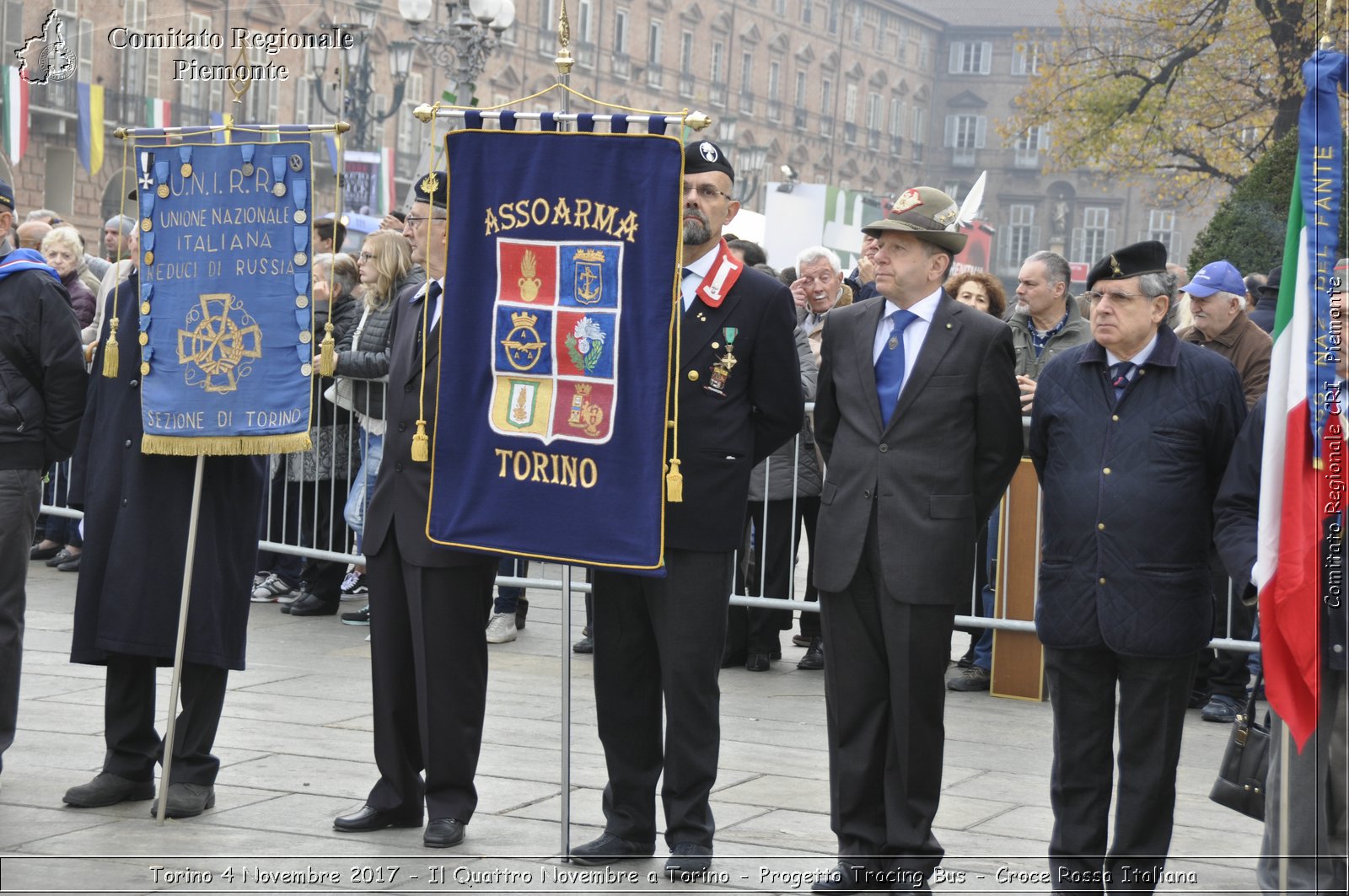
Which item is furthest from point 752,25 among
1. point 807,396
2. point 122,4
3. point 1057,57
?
point 807,396

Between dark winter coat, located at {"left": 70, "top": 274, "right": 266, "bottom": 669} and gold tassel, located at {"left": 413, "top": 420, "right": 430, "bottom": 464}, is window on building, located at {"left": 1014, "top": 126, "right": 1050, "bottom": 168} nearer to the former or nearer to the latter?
dark winter coat, located at {"left": 70, "top": 274, "right": 266, "bottom": 669}

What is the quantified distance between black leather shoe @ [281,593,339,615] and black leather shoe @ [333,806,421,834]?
15.2 ft

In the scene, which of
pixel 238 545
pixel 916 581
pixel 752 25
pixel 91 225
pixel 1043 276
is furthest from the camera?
pixel 752 25

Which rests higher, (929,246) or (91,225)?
(91,225)

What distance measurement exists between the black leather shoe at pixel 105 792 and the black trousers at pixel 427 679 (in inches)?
34.2

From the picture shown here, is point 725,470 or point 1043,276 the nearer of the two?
point 725,470

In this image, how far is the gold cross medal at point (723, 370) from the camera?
5.46 meters

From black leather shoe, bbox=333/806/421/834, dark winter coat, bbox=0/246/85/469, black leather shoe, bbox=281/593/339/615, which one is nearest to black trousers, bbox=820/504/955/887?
black leather shoe, bbox=333/806/421/834

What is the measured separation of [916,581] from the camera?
5.18 metres

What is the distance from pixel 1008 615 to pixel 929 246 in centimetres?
364

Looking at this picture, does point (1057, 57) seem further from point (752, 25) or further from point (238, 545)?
point (752, 25)

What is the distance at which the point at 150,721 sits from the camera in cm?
602

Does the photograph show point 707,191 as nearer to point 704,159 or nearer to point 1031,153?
point 704,159

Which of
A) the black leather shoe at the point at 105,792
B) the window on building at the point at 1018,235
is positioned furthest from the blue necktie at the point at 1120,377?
the window on building at the point at 1018,235
